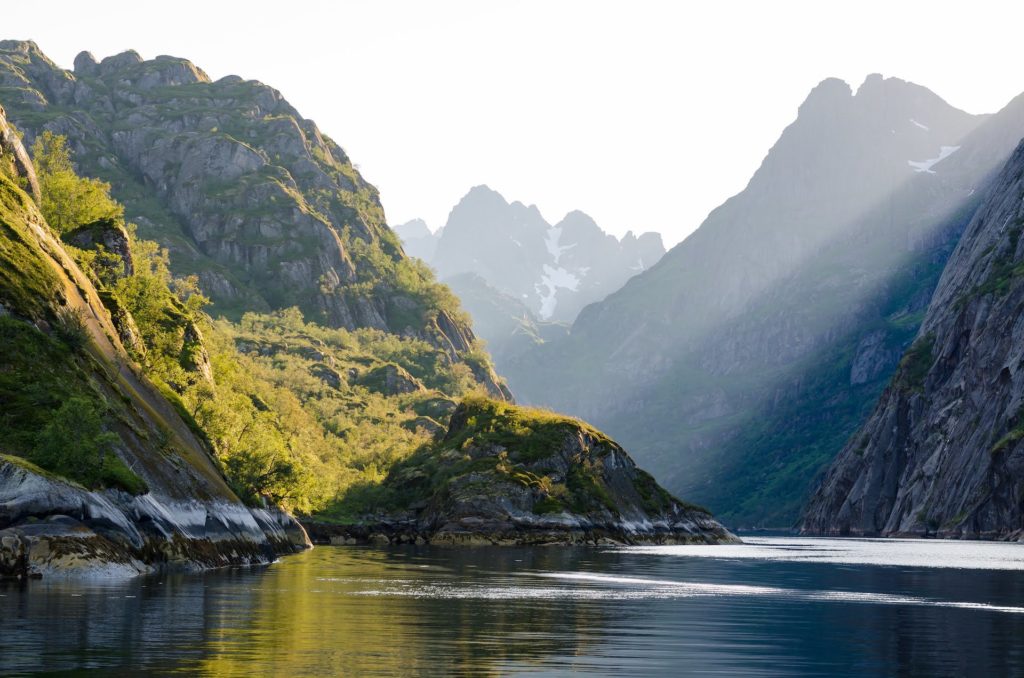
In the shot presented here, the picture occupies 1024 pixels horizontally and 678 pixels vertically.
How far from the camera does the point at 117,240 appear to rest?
402ft

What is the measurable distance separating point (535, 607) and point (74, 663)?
1021 inches

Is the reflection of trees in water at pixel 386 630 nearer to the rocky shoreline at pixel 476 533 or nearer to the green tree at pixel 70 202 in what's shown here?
the green tree at pixel 70 202

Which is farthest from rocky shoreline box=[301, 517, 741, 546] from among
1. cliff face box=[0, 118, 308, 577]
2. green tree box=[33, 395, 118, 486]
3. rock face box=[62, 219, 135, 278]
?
green tree box=[33, 395, 118, 486]

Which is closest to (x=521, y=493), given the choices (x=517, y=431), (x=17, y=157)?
(x=517, y=431)

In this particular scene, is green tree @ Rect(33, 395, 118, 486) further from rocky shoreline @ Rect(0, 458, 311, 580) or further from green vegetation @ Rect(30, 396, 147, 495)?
rocky shoreline @ Rect(0, 458, 311, 580)

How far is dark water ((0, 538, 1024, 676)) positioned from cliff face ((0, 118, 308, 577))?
12.8 ft

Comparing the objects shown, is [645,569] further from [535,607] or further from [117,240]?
[117,240]

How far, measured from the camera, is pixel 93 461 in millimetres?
64250

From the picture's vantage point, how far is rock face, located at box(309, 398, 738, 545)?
6614 inches

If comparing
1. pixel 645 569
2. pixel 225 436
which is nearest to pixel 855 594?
pixel 645 569

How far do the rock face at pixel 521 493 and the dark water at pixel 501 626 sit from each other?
306 feet

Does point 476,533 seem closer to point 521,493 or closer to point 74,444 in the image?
point 521,493

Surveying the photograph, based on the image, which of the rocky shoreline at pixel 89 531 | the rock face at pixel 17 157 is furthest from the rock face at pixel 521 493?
the rocky shoreline at pixel 89 531

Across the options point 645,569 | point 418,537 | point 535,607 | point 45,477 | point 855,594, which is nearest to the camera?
point 535,607
